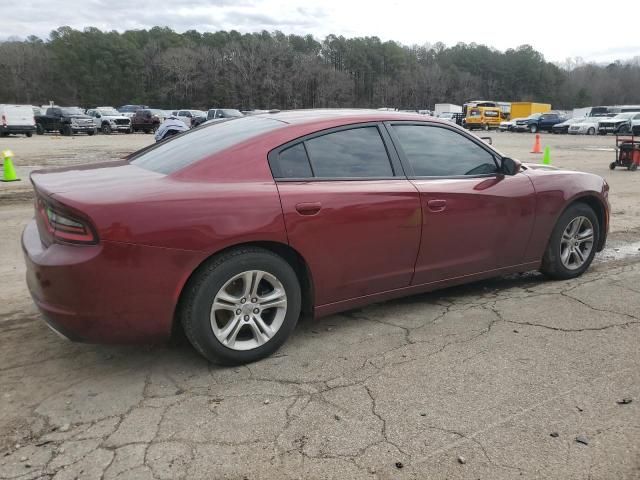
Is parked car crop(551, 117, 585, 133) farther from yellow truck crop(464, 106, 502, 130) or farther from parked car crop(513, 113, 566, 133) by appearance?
yellow truck crop(464, 106, 502, 130)

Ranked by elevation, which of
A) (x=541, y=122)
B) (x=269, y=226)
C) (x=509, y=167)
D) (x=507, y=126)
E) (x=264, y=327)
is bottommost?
(x=264, y=327)

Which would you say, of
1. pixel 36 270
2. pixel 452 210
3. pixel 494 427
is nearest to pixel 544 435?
pixel 494 427

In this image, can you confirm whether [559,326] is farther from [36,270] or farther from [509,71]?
[509,71]

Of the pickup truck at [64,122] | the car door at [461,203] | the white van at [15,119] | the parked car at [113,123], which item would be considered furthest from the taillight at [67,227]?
the parked car at [113,123]

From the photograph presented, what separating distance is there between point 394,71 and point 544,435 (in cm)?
12763

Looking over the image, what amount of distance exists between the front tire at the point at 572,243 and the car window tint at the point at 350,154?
1904 mm

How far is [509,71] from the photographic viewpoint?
420 ft

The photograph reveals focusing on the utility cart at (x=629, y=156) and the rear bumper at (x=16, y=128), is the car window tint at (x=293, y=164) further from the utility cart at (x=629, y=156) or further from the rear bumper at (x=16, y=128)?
the rear bumper at (x=16, y=128)

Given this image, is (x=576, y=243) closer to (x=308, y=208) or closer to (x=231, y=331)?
(x=308, y=208)

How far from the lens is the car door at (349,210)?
3.35m

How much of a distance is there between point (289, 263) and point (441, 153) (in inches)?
59.7

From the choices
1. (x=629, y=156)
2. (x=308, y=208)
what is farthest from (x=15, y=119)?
(x=308, y=208)

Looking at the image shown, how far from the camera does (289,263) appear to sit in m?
3.43

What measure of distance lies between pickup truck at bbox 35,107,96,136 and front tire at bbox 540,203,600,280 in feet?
113
